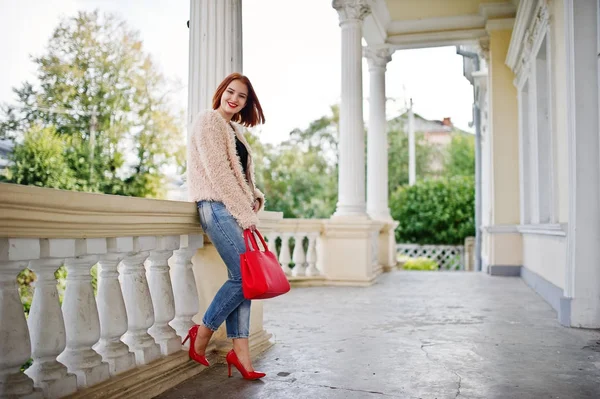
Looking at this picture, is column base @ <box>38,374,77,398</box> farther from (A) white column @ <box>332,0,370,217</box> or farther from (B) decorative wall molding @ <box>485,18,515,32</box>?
(B) decorative wall molding @ <box>485,18,515,32</box>

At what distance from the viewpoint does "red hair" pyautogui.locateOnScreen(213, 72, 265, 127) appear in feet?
9.95

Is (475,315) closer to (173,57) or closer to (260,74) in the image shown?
(173,57)

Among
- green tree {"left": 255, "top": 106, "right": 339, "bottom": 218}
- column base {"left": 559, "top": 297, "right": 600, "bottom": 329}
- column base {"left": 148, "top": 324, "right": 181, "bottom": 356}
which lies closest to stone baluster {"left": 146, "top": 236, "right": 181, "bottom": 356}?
column base {"left": 148, "top": 324, "right": 181, "bottom": 356}

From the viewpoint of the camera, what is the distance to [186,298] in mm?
3109

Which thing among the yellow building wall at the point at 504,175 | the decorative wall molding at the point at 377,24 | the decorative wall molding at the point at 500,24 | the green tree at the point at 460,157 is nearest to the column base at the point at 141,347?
the decorative wall molding at the point at 377,24

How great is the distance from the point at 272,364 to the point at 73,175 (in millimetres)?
13273

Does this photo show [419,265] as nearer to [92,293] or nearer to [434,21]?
[434,21]

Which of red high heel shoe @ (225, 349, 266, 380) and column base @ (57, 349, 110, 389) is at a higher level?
column base @ (57, 349, 110, 389)

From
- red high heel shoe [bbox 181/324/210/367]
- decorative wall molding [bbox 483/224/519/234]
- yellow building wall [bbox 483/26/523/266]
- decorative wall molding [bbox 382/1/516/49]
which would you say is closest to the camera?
red high heel shoe [bbox 181/324/210/367]

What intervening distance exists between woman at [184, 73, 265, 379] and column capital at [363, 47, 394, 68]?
776 cm

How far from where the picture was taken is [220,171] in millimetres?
2826

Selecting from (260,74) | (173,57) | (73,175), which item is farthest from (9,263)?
(260,74)

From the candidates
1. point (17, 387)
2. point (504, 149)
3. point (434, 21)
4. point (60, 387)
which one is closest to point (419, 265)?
point (504, 149)

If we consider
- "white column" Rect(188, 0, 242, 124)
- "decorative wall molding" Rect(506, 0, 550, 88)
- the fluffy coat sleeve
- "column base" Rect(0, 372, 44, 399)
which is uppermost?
"decorative wall molding" Rect(506, 0, 550, 88)
